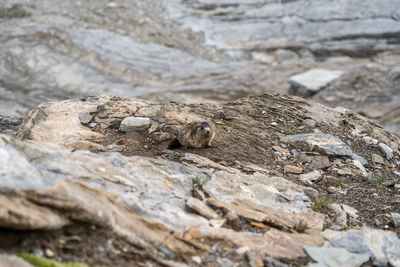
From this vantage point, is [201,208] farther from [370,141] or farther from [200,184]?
[370,141]

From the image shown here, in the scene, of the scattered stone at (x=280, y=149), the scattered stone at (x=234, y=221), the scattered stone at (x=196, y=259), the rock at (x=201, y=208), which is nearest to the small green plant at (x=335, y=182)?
the scattered stone at (x=280, y=149)

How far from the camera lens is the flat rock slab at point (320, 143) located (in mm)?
8555

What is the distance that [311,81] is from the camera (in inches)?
947

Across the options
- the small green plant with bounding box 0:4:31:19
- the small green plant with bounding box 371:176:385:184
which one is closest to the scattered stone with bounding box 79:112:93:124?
the small green plant with bounding box 371:176:385:184

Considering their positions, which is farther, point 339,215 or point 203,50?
point 203,50

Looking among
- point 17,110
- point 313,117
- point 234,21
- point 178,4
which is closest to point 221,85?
point 234,21

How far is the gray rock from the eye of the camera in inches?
185

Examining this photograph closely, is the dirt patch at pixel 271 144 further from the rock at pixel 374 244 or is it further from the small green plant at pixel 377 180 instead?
the rock at pixel 374 244

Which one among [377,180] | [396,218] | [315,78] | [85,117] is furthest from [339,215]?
[315,78]

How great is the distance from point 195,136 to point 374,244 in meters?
3.60

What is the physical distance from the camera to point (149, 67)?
24594 mm

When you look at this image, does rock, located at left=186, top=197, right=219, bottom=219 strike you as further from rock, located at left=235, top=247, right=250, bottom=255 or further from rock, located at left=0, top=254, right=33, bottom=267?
rock, located at left=0, top=254, right=33, bottom=267

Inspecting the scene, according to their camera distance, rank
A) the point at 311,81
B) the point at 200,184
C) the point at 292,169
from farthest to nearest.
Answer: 1. the point at 311,81
2. the point at 292,169
3. the point at 200,184

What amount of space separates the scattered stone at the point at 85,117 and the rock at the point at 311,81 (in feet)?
57.3
